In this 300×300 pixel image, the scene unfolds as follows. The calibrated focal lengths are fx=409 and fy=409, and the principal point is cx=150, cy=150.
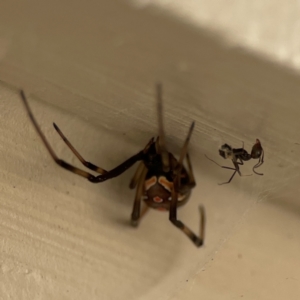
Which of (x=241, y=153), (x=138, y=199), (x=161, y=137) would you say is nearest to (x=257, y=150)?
(x=241, y=153)

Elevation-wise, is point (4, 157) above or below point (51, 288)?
above

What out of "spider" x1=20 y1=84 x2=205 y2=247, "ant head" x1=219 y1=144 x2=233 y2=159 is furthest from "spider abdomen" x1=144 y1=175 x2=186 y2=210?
"ant head" x1=219 y1=144 x2=233 y2=159

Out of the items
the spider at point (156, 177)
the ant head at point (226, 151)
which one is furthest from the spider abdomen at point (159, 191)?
the ant head at point (226, 151)

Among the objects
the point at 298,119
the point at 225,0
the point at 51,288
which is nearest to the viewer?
the point at 225,0

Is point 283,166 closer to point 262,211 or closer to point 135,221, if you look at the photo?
point 262,211

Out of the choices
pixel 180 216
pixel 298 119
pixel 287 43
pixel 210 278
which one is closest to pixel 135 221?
pixel 180 216

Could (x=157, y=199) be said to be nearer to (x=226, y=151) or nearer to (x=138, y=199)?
(x=138, y=199)

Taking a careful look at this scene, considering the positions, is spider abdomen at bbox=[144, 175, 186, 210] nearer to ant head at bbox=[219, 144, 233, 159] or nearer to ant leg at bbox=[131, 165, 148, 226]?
ant leg at bbox=[131, 165, 148, 226]
